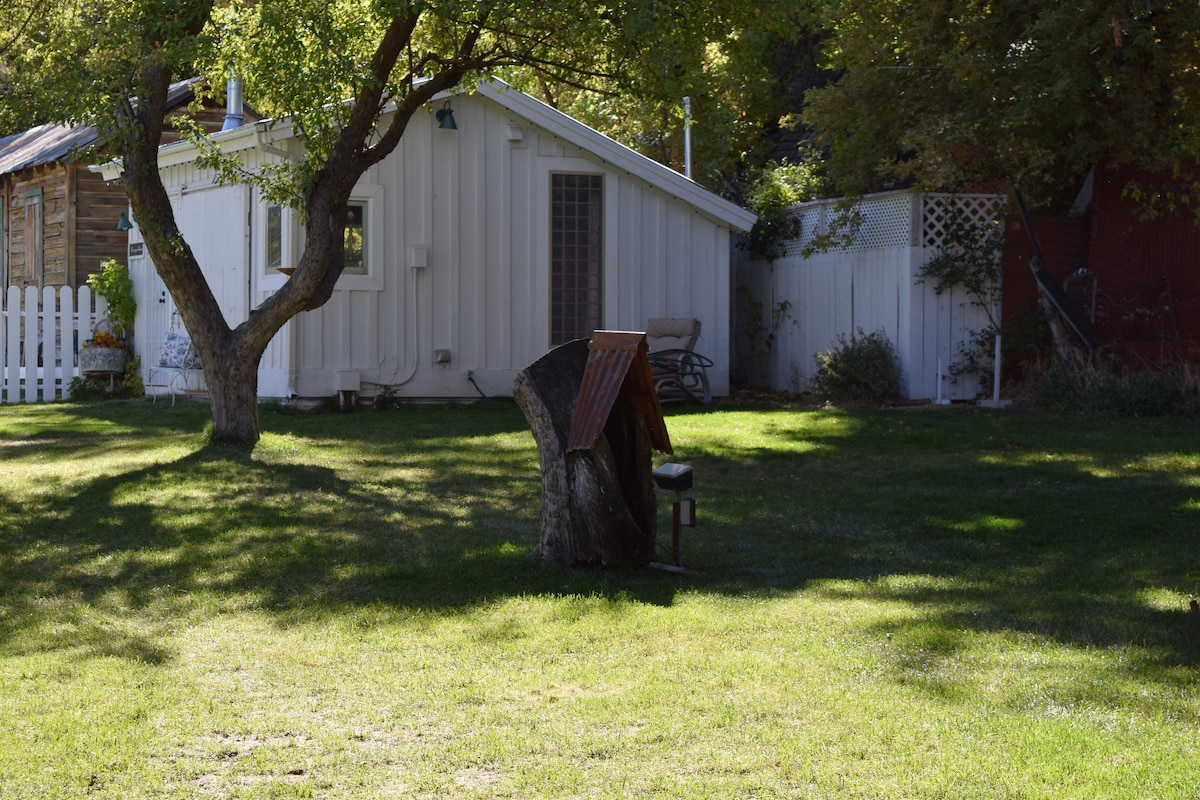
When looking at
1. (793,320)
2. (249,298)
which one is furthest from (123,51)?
(793,320)

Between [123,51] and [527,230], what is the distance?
637cm

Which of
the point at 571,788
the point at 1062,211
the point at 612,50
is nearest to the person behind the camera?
the point at 571,788

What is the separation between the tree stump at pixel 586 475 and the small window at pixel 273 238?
9109 mm

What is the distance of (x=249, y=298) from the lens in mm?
15469

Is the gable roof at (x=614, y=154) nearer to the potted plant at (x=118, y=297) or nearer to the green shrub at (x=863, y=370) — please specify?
the green shrub at (x=863, y=370)

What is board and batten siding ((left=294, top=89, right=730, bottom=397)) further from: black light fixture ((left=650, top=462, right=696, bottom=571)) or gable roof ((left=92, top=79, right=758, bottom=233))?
black light fixture ((left=650, top=462, right=696, bottom=571))

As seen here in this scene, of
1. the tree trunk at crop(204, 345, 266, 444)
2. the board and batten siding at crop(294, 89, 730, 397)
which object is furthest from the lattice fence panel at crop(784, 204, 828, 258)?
the tree trunk at crop(204, 345, 266, 444)

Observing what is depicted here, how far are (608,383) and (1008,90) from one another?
8625mm

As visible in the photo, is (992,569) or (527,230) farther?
(527,230)

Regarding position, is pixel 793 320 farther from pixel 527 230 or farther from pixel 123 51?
pixel 123 51

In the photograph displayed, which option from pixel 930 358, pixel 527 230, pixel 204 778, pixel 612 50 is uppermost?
pixel 612 50

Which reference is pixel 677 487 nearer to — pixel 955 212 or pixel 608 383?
pixel 608 383

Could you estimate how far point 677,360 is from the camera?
51.7 feet

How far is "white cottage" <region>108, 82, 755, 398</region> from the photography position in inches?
598
